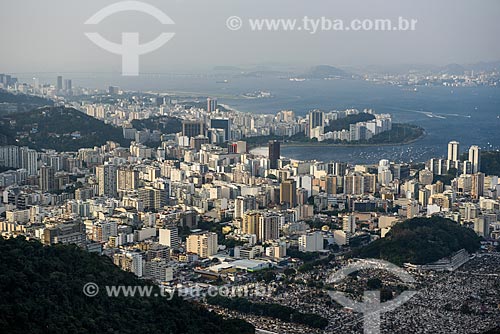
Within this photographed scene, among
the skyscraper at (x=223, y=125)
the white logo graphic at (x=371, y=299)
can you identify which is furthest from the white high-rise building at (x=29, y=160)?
the white logo graphic at (x=371, y=299)

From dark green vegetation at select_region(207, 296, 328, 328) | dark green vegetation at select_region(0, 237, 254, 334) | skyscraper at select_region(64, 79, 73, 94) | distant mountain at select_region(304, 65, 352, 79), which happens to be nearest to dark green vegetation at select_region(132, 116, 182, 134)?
skyscraper at select_region(64, 79, 73, 94)

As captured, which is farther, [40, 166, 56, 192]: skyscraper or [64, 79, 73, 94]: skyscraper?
[64, 79, 73, 94]: skyscraper

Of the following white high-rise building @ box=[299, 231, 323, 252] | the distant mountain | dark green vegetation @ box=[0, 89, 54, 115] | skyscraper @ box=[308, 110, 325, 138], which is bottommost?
white high-rise building @ box=[299, 231, 323, 252]

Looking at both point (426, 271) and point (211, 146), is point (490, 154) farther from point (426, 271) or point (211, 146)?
point (426, 271)

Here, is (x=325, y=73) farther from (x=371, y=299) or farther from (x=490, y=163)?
(x=371, y=299)

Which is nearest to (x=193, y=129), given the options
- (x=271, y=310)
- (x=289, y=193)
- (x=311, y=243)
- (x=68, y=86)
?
(x=289, y=193)

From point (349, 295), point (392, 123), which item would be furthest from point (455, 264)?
point (392, 123)

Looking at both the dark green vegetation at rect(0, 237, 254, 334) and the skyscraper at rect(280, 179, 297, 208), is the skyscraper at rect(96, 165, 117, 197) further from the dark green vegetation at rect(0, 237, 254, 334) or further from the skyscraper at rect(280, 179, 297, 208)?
the dark green vegetation at rect(0, 237, 254, 334)
